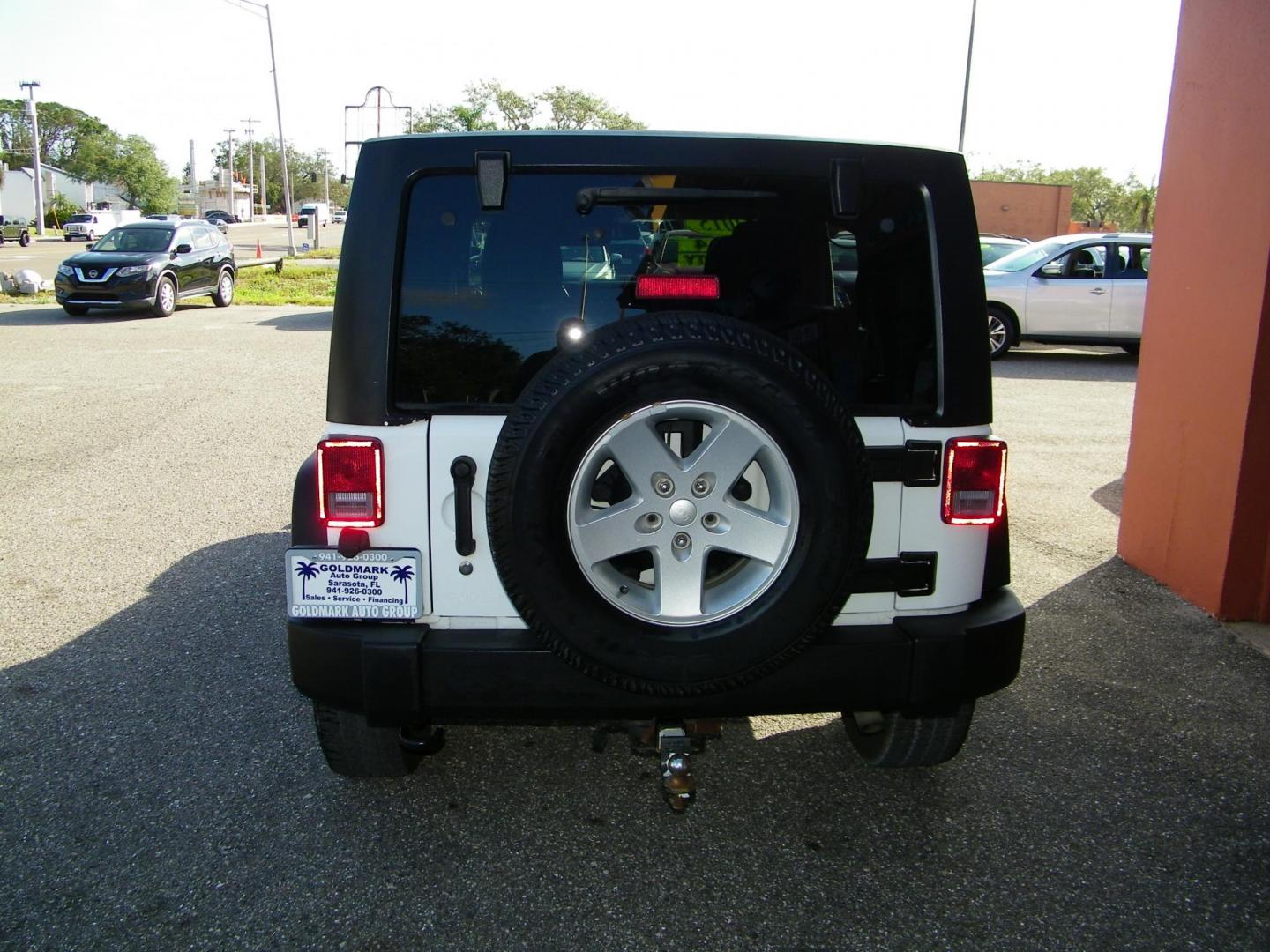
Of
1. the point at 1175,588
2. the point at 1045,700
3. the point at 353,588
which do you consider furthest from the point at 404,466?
the point at 1175,588

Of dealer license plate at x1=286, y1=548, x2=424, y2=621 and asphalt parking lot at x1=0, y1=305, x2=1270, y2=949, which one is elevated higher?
dealer license plate at x1=286, y1=548, x2=424, y2=621

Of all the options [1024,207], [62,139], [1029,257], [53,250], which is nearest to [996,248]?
[1029,257]

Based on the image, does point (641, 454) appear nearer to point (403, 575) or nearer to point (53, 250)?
point (403, 575)

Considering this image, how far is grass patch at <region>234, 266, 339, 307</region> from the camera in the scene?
2144cm

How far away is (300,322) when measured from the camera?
58.9ft

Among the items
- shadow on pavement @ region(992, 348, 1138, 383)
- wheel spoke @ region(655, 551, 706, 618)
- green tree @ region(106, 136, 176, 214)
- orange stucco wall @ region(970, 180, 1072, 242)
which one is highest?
green tree @ region(106, 136, 176, 214)

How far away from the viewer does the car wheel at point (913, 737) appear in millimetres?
3162

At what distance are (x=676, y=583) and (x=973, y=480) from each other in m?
0.91

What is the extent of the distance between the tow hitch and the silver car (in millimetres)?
11773

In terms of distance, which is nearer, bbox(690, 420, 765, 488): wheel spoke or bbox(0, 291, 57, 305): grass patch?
bbox(690, 420, 765, 488): wheel spoke

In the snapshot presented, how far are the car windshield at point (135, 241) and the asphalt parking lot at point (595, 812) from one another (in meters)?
15.2

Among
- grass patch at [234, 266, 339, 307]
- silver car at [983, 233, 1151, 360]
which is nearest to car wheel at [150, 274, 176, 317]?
grass patch at [234, 266, 339, 307]

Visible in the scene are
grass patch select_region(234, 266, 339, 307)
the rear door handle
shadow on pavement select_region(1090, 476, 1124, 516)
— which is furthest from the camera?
grass patch select_region(234, 266, 339, 307)

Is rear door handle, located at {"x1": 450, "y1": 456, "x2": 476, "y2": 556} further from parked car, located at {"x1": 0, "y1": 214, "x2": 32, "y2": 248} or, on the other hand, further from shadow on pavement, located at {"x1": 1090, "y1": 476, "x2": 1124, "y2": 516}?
parked car, located at {"x1": 0, "y1": 214, "x2": 32, "y2": 248}
